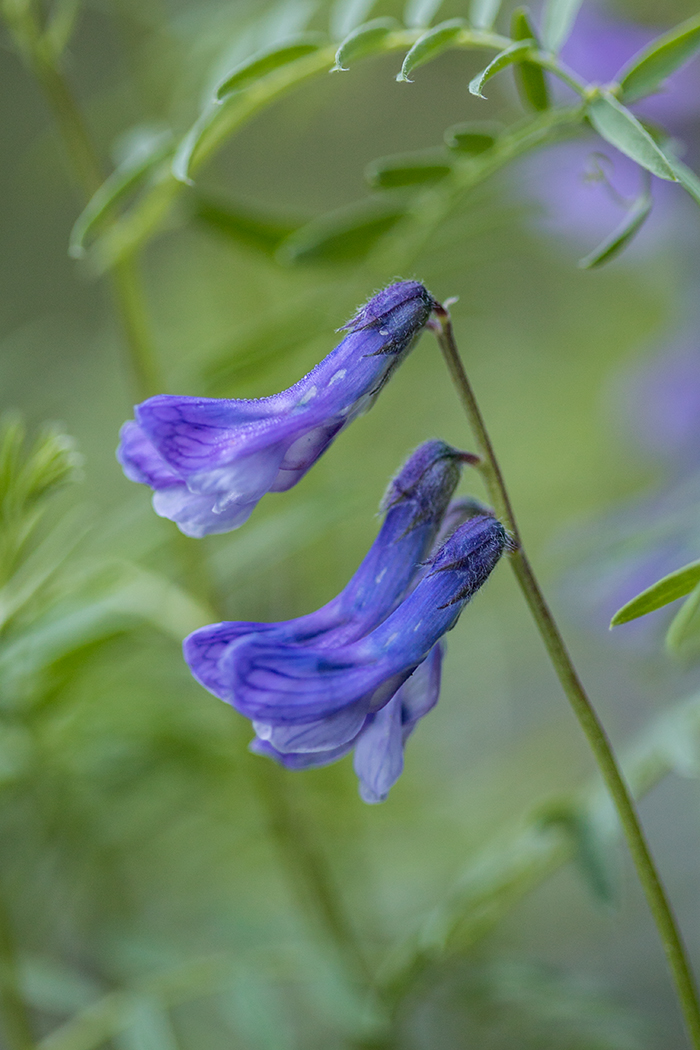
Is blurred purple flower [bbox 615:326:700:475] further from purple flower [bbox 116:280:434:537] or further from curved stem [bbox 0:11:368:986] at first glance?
purple flower [bbox 116:280:434:537]

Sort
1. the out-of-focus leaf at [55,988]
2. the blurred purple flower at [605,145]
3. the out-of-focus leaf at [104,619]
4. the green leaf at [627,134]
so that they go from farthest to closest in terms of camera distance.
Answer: the blurred purple flower at [605,145], the out-of-focus leaf at [55,988], the out-of-focus leaf at [104,619], the green leaf at [627,134]

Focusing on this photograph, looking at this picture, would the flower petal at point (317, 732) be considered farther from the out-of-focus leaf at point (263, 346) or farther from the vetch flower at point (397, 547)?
the out-of-focus leaf at point (263, 346)

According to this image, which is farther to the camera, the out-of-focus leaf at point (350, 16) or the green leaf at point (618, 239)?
the out-of-focus leaf at point (350, 16)

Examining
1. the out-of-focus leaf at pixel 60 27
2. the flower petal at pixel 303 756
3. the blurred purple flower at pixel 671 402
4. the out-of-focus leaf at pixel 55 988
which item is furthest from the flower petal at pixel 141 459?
the blurred purple flower at pixel 671 402

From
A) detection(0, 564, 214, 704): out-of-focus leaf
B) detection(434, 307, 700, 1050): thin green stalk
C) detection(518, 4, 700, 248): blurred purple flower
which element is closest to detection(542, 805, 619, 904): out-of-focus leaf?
detection(434, 307, 700, 1050): thin green stalk

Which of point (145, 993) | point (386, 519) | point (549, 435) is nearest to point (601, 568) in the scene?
point (386, 519)
